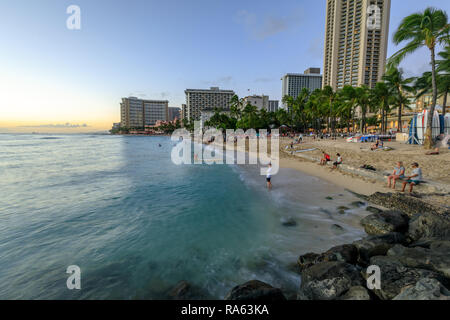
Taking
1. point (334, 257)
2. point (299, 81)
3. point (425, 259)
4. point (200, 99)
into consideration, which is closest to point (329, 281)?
point (334, 257)

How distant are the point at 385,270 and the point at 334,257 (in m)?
1.20

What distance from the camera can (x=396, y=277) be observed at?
4.07 meters

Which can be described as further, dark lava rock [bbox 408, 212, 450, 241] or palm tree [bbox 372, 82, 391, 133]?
palm tree [bbox 372, 82, 391, 133]

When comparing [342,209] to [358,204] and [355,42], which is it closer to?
[358,204]

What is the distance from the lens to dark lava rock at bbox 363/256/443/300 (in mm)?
3873

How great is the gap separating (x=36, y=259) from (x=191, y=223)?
5.46m

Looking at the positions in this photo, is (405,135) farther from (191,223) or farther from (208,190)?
(191,223)

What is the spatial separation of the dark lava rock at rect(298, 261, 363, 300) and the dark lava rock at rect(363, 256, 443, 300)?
39 cm

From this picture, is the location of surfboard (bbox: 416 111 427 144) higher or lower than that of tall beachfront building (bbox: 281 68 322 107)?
lower

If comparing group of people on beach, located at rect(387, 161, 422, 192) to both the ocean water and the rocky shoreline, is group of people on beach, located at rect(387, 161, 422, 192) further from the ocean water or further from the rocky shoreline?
the rocky shoreline

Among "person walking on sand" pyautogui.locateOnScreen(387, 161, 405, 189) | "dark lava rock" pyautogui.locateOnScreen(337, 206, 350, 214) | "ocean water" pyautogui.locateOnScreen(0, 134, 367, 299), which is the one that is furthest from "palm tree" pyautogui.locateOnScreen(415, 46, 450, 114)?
"dark lava rock" pyautogui.locateOnScreen(337, 206, 350, 214)

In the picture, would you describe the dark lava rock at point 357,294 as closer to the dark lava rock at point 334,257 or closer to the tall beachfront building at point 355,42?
the dark lava rock at point 334,257

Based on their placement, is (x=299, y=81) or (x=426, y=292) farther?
(x=299, y=81)
